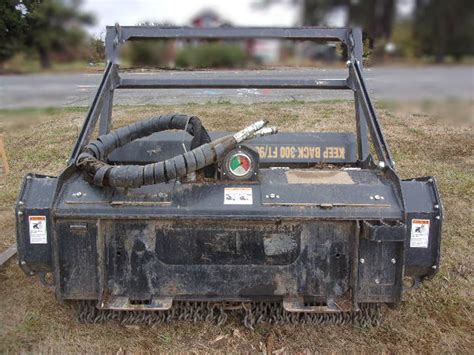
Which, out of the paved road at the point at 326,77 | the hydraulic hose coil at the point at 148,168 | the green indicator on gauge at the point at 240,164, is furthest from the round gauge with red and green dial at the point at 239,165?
the paved road at the point at 326,77

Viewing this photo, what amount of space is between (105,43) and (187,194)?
137 cm

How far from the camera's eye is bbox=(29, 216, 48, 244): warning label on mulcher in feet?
8.71

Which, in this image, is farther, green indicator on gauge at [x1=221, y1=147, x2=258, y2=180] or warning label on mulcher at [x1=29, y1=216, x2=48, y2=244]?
green indicator on gauge at [x1=221, y1=147, x2=258, y2=180]

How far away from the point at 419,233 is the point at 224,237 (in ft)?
3.18

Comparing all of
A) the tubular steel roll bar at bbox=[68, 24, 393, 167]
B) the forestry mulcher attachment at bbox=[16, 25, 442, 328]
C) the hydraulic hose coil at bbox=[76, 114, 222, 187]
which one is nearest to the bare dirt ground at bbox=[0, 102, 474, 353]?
the forestry mulcher attachment at bbox=[16, 25, 442, 328]

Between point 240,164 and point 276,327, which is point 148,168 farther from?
point 276,327

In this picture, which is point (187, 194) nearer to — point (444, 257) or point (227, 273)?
point (227, 273)

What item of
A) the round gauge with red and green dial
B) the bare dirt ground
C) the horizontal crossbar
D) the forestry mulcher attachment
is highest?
the horizontal crossbar

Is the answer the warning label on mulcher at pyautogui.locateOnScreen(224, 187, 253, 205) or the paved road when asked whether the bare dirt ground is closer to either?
the paved road

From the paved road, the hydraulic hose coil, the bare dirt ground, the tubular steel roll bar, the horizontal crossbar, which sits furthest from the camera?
the horizontal crossbar

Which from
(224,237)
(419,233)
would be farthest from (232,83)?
(419,233)

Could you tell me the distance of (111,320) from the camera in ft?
9.66

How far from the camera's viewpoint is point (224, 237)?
2.72 m

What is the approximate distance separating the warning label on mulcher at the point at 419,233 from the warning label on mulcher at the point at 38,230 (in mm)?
1816
